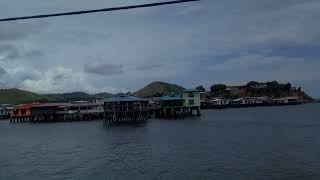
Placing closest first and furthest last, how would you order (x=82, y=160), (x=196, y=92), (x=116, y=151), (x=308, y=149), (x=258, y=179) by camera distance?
(x=258, y=179) < (x=82, y=160) < (x=308, y=149) < (x=116, y=151) < (x=196, y=92)

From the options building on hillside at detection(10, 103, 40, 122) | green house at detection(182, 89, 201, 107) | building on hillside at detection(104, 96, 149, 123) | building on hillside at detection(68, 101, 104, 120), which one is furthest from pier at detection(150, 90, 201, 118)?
building on hillside at detection(10, 103, 40, 122)

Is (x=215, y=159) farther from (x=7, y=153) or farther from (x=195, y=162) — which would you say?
(x=7, y=153)

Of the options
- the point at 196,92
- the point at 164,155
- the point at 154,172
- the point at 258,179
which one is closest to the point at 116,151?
the point at 164,155

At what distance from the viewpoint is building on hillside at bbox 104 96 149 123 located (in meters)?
118

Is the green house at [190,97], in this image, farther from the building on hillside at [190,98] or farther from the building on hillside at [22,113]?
the building on hillside at [22,113]

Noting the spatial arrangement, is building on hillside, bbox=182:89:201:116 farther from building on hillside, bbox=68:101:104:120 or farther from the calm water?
the calm water

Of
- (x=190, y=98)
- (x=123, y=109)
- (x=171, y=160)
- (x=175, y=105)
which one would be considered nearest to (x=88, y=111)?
(x=175, y=105)

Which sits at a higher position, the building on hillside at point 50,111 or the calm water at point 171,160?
the building on hillside at point 50,111

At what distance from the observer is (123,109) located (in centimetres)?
11775

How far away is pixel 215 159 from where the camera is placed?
43.2 meters

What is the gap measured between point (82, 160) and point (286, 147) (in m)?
21.1

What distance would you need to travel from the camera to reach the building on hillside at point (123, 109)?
4626 inches

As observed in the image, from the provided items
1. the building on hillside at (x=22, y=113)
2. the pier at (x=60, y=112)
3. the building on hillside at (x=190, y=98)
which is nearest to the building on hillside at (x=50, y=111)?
the pier at (x=60, y=112)

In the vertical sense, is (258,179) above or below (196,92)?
below
